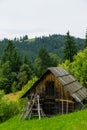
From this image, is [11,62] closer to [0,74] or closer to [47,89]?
[0,74]

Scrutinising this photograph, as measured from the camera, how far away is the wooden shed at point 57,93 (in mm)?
38594

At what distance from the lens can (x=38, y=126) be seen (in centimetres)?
A: 3073

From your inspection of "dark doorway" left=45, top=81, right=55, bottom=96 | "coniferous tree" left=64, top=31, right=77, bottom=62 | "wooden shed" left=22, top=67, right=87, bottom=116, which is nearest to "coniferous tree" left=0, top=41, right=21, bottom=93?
"coniferous tree" left=64, top=31, right=77, bottom=62

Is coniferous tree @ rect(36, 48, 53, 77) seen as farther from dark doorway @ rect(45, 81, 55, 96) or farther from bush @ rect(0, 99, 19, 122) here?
dark doorway @ rect(45, 81, 55, 96)

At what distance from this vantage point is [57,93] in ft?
129

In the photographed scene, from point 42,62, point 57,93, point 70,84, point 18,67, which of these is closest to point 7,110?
point 70,84

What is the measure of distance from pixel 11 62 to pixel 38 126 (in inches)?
3153

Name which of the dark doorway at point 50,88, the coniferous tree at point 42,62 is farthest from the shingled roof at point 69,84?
the coniferous tree at point 42,62

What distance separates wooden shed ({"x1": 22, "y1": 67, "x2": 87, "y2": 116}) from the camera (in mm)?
38594

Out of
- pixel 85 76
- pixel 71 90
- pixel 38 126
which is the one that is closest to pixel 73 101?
pixel 71 90

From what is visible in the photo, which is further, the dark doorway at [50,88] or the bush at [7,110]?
the bush at [7,110]

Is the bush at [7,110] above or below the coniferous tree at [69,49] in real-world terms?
below

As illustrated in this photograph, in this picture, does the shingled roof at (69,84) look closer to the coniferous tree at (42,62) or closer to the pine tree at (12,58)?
the pine tree at (12,58)

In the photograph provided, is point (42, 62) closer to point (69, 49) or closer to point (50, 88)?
point (69, 49)
